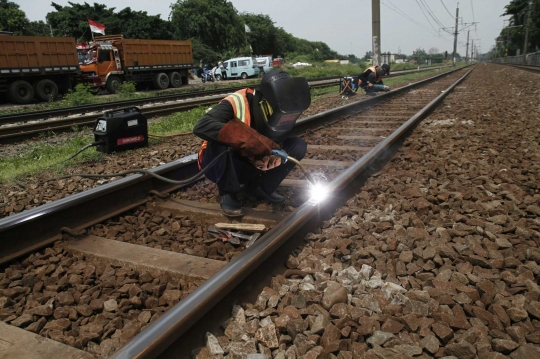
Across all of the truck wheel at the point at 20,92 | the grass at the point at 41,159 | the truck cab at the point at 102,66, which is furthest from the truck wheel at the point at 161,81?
the grass at the point at 41,159

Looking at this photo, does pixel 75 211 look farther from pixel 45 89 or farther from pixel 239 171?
pixel 45 89

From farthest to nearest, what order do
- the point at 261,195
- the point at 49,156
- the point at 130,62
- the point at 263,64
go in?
the point at 263,64, the point at 130,62, the point at 49,156, the point at 261,195

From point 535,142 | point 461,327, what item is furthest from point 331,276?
point 535,142

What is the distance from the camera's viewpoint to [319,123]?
23.6ft

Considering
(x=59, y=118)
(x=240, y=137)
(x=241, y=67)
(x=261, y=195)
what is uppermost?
(x=241, y=67)

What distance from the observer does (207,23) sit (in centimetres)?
5209

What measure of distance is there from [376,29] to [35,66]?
14.0 meters

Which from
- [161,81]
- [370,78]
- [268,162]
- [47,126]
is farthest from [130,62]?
[268,162]

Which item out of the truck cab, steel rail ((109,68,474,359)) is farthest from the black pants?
the truck cab

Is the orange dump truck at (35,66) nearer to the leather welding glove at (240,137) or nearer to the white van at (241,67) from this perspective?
the leather welding glove at (240,137)

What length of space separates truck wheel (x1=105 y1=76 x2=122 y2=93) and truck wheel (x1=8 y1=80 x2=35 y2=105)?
145 inches

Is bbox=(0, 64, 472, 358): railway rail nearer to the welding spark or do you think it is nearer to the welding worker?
the welding spark

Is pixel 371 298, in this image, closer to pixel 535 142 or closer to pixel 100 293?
pixel 100 293

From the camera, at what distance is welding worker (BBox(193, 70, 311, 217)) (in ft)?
9.36
